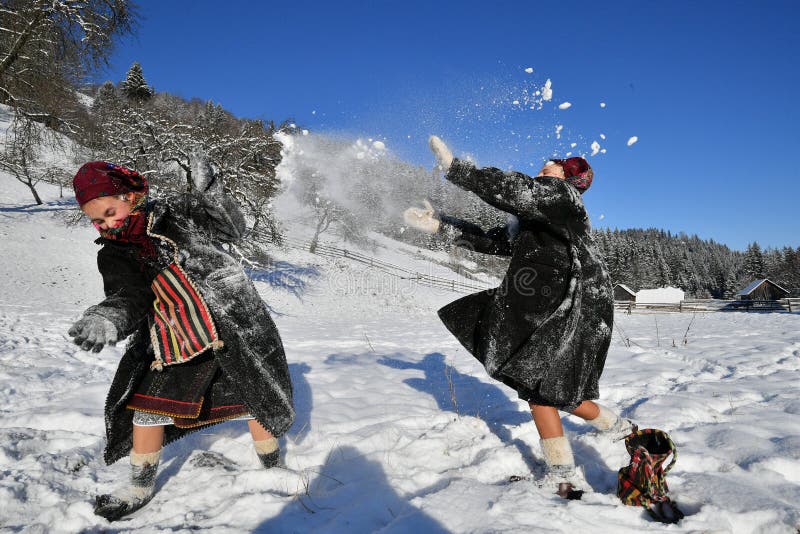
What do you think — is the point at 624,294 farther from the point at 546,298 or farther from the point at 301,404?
the point at 546,298

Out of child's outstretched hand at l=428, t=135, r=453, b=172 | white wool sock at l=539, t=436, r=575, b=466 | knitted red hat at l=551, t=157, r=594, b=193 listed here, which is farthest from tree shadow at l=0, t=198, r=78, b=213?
white wool sock at l=539, t=436, r=575, b=466

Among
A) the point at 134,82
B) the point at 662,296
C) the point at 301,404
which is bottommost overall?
the point at 301,404

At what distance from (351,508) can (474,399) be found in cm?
221

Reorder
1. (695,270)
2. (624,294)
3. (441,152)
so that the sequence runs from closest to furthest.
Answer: (441,152), (624,294), (695,270)

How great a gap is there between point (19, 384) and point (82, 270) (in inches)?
523

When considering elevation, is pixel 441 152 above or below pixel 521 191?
above

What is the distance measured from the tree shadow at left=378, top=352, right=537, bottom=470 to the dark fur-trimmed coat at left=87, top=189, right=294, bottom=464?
5.29ft

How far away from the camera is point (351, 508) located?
1971 mm

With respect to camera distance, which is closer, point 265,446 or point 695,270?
point 265,446

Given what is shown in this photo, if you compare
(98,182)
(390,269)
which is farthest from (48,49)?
(390,269)

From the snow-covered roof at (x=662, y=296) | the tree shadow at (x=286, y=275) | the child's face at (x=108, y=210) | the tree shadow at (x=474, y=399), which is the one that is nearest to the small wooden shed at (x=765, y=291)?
the snow-covered roof at (x=662, y=296)

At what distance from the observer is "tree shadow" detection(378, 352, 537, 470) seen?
2995 millimetres

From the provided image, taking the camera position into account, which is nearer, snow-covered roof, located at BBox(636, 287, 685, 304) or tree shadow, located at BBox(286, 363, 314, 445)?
tree shadow, located at BBox(286, 363, 314, 445)

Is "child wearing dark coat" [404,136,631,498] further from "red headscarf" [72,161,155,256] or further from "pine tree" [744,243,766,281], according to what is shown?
"pine tree" [744,243,766,281]
